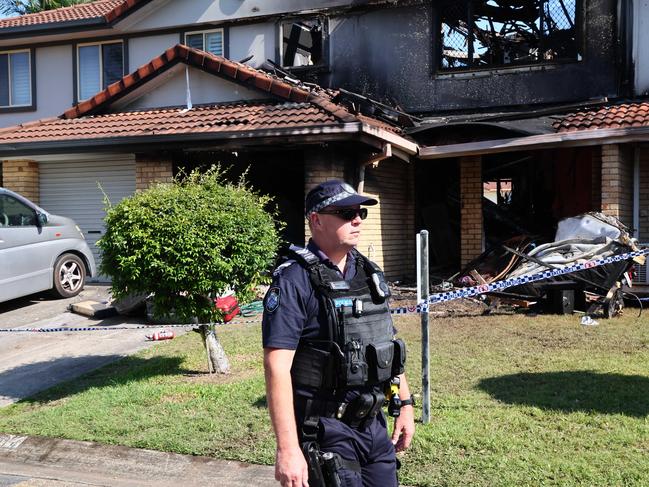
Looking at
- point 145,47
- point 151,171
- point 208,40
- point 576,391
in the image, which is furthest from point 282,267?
point 145,47

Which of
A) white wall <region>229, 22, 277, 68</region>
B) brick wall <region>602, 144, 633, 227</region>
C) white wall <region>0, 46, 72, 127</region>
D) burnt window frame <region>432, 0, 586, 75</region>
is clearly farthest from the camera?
white wall <region>0, 46, 72, 127</region>

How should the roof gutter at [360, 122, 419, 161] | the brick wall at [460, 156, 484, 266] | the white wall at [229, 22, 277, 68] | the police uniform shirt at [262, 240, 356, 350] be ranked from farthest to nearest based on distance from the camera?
the white wall at [229, 22, 277, 68] → the brick wall at [460, 156, 484, 266] → the roof gutter at [360, 122, 419, 161] → the police uniform shirt at [262, 240, 356, 350]

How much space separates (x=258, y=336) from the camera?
870 cm

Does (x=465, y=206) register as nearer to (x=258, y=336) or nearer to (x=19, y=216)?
(x=258, y=336)

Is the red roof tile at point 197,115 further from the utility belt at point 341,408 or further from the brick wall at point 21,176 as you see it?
the utility belt at point 341,408

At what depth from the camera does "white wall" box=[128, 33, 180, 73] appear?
15.7m

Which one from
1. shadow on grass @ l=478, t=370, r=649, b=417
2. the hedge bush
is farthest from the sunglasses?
the hedge bush

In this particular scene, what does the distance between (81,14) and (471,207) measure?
34.9ft

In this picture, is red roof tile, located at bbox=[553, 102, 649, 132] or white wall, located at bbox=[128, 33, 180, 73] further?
white wall, located at bbox=[128, 33, 180, 73]

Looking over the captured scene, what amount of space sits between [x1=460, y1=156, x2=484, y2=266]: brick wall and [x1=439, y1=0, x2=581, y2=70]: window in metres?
1.98

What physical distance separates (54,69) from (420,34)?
27.9ft

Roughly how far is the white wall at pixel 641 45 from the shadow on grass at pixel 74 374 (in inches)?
356

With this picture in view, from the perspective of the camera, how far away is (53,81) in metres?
16.5

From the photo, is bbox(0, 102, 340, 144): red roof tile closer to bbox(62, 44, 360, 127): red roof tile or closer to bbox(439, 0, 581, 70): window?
bbox(62, 44, 360, 127): red roof tile
